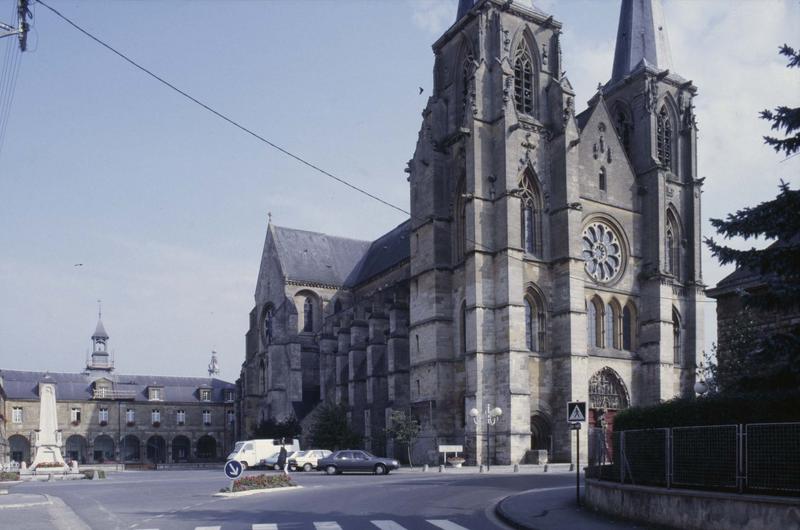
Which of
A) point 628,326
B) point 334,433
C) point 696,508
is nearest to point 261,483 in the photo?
point 696,508

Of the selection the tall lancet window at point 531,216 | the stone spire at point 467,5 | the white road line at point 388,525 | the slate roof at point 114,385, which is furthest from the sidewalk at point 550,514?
the slate roof at point 114,385

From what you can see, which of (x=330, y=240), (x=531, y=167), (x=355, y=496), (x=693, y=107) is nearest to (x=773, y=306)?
(x=355, y=496)

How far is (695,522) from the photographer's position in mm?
12922

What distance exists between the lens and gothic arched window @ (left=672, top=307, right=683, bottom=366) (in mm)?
45188

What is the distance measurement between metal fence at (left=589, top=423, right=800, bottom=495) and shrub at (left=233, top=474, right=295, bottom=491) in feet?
38.8

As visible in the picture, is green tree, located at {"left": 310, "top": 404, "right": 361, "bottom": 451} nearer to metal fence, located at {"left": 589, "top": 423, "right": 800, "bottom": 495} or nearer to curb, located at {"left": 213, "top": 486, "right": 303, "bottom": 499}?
curb, located at {"left": 213, "top": 486, "right": 303, "bottom": 499}

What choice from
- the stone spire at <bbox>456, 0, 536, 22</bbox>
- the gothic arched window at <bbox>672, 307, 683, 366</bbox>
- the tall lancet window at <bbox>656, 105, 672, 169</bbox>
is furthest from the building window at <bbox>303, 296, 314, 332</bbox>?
the tall lancet window at <bbox>656, 105, 672, 169</bbox>

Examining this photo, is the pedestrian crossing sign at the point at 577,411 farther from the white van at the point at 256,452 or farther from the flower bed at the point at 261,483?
the white van at the point at 256,452

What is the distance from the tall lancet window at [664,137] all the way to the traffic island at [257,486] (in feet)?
105

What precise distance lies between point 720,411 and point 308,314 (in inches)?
1948

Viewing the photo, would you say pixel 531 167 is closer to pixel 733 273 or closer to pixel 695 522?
pixel 733 273

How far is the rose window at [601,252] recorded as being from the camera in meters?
43.9

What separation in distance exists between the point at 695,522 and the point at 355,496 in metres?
9.86

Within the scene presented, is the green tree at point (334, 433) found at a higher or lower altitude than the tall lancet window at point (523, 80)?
lower
